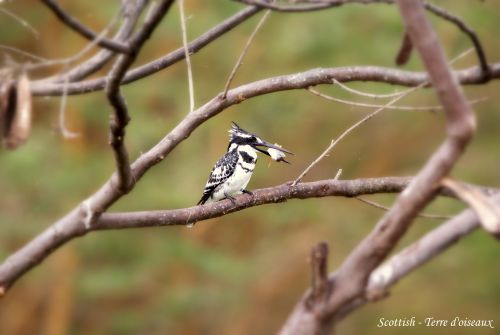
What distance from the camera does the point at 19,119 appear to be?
2.42m

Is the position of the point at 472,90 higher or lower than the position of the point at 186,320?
higher

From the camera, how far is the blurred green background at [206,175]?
26.6 ft

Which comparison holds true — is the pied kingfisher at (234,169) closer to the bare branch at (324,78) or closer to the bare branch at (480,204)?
the bare branch at (324,78)

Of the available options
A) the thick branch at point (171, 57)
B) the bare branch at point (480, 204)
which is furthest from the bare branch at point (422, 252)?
the thick branch at point (171, 57)

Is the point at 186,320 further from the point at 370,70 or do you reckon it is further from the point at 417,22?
the point at 417,22

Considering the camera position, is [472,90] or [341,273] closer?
[341,273]

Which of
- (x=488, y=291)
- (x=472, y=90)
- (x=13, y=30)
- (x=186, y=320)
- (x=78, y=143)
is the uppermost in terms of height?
(x=13, y=30)

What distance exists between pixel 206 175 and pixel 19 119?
559cm

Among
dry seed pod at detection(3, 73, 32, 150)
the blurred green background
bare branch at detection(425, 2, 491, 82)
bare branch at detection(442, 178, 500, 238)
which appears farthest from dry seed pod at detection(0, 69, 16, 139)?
the blurred green background

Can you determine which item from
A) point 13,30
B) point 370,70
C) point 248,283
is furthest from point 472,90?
point 370,70

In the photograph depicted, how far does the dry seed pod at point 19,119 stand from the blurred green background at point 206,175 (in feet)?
16.5

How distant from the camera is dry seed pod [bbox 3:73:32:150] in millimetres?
2406

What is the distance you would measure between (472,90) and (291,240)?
2464 millimetres

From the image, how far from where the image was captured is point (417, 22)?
6.66 feet
